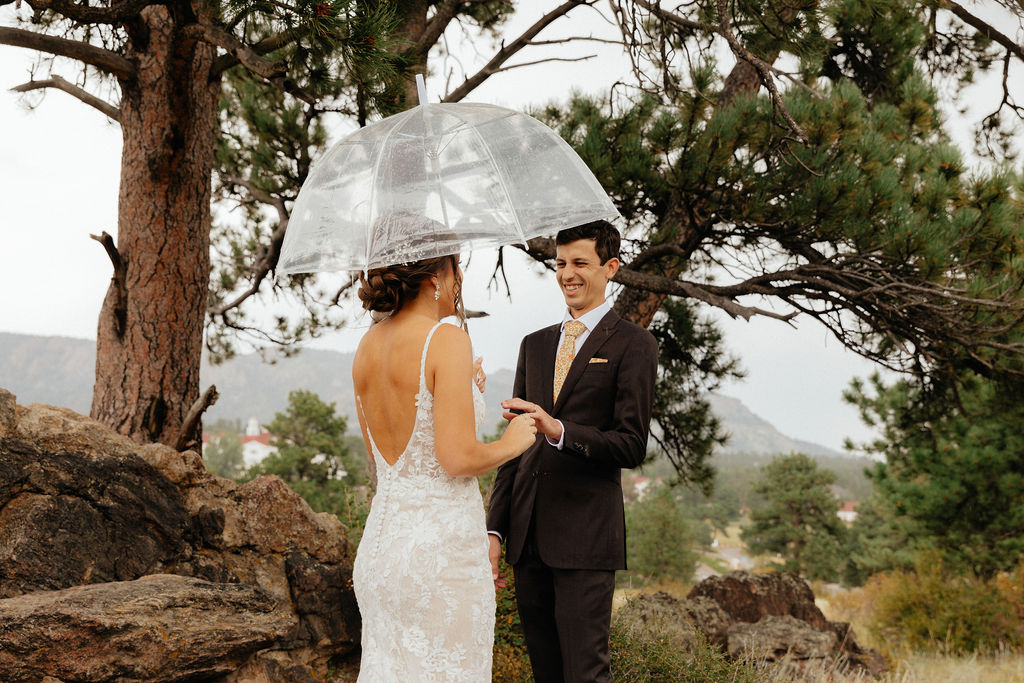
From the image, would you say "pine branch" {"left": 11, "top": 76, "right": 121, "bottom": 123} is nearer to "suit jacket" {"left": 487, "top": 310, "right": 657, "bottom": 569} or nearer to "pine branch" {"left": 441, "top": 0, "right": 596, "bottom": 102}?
"pine branch" {"left": 441, "top": 0, "right": 596, "bottom": 102}

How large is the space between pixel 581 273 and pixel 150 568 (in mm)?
2169

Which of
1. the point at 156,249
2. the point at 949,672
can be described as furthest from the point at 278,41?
the point at 949,672

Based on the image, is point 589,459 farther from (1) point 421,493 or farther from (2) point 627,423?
(1) point 421,493

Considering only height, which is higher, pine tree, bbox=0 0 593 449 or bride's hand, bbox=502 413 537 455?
pine tree, bbox=0 0 593 449

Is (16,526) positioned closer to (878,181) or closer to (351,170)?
(351,170)

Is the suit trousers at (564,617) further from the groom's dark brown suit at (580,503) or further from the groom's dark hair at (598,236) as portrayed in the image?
the groom's dark hair at (598,236)

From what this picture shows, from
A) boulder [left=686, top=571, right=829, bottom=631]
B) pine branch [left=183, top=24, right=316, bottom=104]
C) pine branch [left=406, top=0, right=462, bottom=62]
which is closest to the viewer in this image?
pine branch [left=183, top=24, right=316, bottom=104]

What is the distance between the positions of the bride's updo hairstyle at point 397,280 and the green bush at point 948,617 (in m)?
9.36

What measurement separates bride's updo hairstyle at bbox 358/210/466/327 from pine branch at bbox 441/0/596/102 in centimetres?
387

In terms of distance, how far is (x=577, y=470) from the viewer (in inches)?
108

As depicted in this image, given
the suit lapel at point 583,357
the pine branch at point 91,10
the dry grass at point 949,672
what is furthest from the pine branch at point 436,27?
the dry grass at point 949,672

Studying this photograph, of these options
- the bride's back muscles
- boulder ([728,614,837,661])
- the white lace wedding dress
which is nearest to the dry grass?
boulder ([728,614,837,661])

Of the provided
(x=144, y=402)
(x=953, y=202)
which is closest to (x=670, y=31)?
(x=953, y=202)

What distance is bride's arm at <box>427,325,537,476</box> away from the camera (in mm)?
2076
